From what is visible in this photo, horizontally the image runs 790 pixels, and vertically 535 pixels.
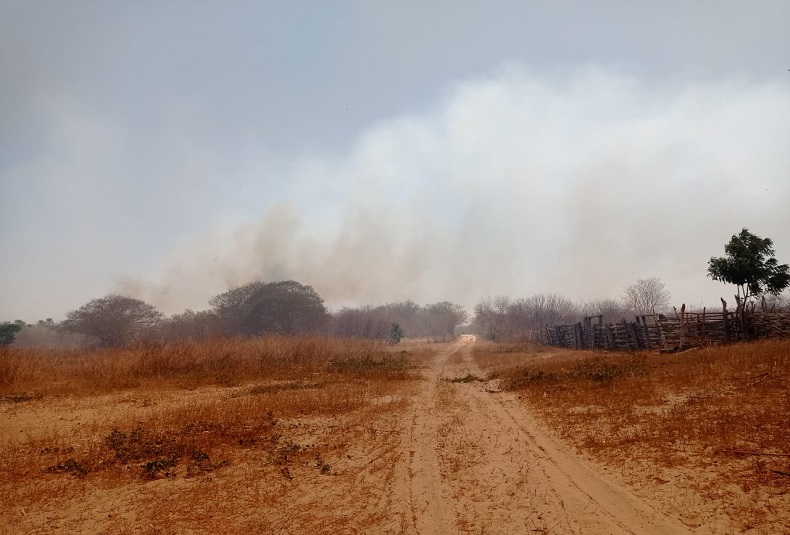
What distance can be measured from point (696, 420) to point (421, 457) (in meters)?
5.42

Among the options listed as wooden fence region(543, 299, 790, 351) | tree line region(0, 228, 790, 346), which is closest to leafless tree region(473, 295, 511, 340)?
tree line region(0, 228, 790, 346)

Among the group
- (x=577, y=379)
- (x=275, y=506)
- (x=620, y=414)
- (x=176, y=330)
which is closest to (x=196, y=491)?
(x=275, y=506)

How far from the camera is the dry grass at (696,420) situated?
5.51 meters

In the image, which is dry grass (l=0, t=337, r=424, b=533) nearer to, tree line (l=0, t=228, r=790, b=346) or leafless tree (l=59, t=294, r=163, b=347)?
tree line (l=0, t=228, r=790, b=346)

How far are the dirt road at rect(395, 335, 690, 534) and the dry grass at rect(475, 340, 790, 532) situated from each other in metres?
0.68

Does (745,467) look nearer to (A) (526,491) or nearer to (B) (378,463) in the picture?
(A) (526,491)

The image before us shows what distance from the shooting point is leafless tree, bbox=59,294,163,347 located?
149ft

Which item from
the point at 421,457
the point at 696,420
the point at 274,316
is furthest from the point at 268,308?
the point at 696,420

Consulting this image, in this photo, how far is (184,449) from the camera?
8539 mm

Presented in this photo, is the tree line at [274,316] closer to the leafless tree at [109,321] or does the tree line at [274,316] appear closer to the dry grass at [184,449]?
the leafless tree at [109,321]

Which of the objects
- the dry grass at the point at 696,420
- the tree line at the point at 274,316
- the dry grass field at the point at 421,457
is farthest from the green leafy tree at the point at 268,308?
the dry grass at the point at 696,420

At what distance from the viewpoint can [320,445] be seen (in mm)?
8891

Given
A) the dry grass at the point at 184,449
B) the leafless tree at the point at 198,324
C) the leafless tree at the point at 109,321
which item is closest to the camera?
the dry grass at the point at 184,449

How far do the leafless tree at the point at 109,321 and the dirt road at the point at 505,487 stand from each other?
45496 mm
